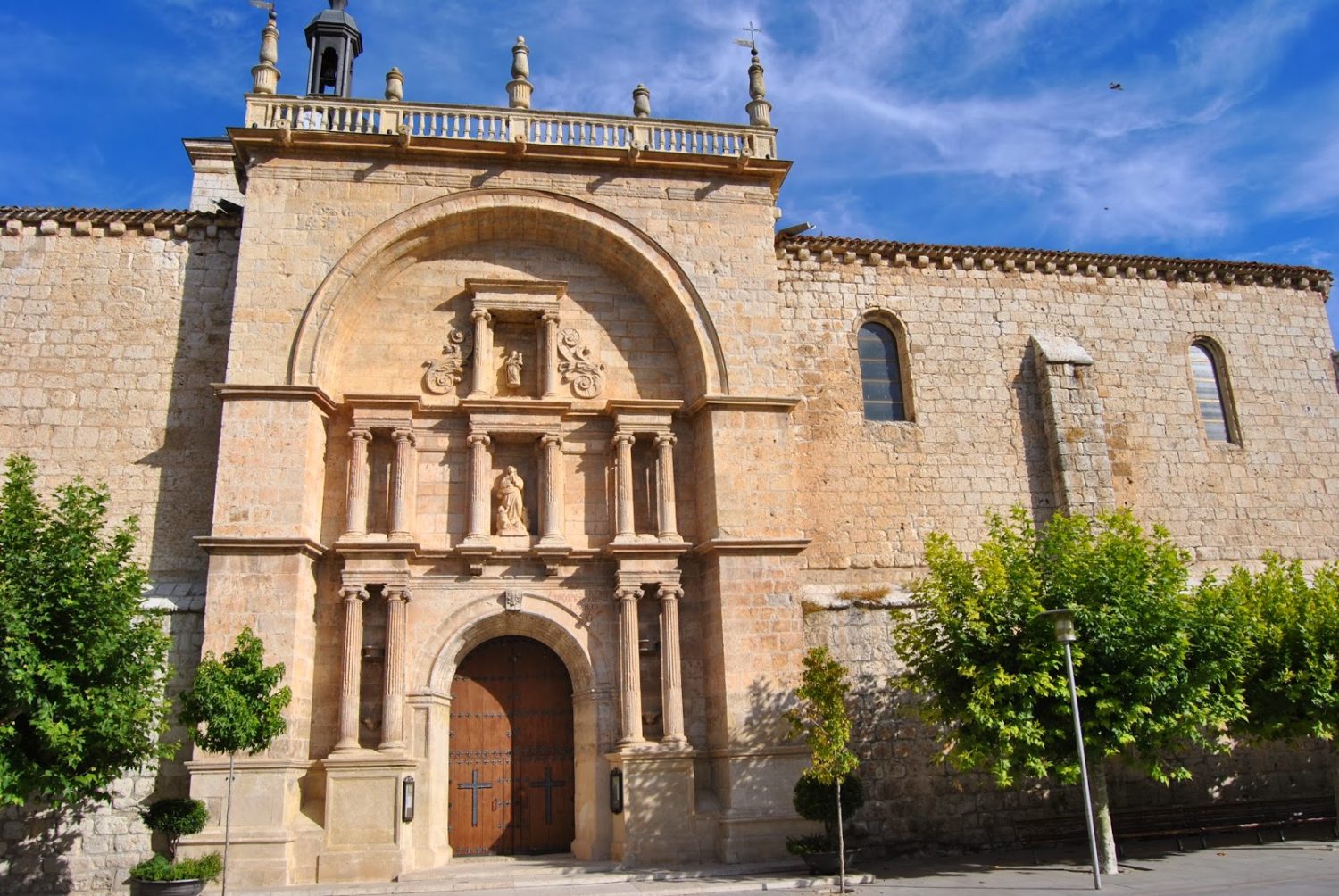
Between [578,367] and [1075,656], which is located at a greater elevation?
[578,367]

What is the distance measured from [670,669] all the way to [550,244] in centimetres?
719

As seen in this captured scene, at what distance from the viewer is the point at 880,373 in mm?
18125

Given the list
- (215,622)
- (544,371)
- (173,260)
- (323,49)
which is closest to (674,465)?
(544,371)

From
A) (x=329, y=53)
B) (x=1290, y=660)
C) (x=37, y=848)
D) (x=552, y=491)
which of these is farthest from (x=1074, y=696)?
(x=329, y=53)

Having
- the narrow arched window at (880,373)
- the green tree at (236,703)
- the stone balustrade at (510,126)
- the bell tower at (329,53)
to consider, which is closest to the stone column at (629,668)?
the green tree at (236,703)

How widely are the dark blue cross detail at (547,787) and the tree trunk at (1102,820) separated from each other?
24.3 ft

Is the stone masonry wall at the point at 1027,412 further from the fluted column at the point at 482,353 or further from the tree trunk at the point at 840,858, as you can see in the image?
the fluted column at the point at 482,353

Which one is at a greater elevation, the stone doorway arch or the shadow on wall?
the stone doorway arch

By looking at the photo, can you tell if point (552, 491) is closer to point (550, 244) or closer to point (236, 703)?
point (550, 244)

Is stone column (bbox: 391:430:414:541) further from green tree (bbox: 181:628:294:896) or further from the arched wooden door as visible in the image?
green tree (bbox: 181:628:294:896)

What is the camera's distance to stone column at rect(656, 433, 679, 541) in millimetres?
15477

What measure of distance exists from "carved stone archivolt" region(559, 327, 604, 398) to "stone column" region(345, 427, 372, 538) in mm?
3198

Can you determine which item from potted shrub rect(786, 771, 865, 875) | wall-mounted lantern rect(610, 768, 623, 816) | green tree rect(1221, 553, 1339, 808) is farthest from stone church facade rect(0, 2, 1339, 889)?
green tree rect(1221, 553, 1339, 808)

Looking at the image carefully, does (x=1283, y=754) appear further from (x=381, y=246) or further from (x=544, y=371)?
(x=381, y=246)
